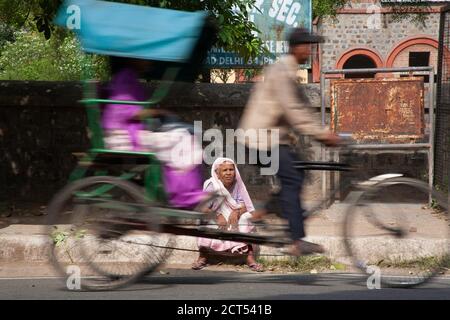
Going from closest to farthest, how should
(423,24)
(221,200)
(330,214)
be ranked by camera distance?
(221,200)
(330,214)
(423,24)

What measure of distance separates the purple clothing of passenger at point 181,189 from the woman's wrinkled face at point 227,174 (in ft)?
6.77

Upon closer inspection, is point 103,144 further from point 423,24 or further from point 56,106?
point 423,24

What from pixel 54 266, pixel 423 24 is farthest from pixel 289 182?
pixel 423 24

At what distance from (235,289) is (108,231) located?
3.95 feet

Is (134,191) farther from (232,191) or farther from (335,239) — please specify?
(335,239)

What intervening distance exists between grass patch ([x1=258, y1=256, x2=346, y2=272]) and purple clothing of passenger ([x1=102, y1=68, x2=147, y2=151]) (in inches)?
111

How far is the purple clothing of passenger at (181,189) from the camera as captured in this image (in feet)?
17.6

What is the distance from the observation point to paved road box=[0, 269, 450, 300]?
559cm

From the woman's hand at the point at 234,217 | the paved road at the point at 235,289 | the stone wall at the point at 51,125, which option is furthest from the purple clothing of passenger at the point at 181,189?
the stone wall at the point at 51,125

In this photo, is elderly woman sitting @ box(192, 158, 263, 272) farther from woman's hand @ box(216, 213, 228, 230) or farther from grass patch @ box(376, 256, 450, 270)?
grass patch @ box(376, 256, 450, 270)

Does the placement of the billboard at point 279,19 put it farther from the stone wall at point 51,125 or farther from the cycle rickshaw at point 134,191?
the cycle rickshaw at point 134,191

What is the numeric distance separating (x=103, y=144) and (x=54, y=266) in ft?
3.20

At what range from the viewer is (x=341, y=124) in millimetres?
9859

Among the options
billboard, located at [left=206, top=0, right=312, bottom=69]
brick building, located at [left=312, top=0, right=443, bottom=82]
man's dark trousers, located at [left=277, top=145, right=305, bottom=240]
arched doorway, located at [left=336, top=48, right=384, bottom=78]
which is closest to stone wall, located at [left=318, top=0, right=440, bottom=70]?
brick building, located at [left=312, top=0, right=443, bottom=82]
